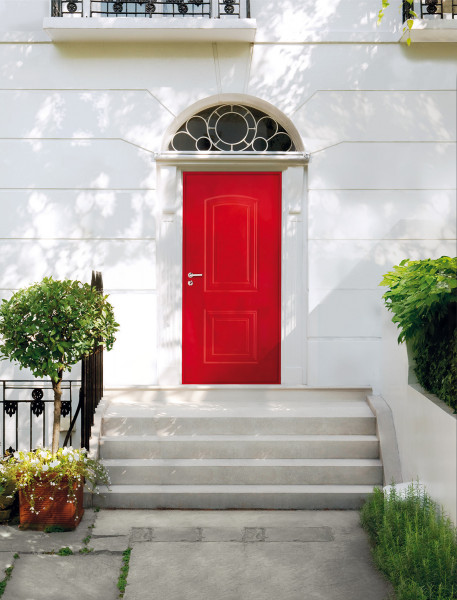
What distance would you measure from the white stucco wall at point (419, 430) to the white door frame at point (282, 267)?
101 centimetres

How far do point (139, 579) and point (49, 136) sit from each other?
463 centimetres

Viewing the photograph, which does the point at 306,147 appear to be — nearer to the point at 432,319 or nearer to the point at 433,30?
the point at 433,30

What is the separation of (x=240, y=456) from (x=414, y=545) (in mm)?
2371

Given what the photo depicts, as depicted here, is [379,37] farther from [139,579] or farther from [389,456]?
[139,579]

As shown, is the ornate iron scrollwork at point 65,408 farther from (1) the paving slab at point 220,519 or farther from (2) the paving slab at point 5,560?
(2) the paving slab at point 5,560

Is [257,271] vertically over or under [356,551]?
over

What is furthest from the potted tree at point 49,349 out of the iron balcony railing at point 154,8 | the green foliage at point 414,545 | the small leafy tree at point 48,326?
the iron balcony railing at point 154,8

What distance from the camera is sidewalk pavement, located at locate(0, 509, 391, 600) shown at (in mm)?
4684

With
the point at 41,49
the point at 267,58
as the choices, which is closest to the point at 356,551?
the point at 267,58

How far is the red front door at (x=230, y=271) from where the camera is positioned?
26.0 ft

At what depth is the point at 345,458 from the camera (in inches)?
262

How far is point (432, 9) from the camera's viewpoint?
25.5ft

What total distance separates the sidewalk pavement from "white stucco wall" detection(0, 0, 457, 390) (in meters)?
2.13

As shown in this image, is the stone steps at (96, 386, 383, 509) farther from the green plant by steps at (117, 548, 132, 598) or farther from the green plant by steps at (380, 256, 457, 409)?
the green plant by steps at (380, 256, 457, 409)
